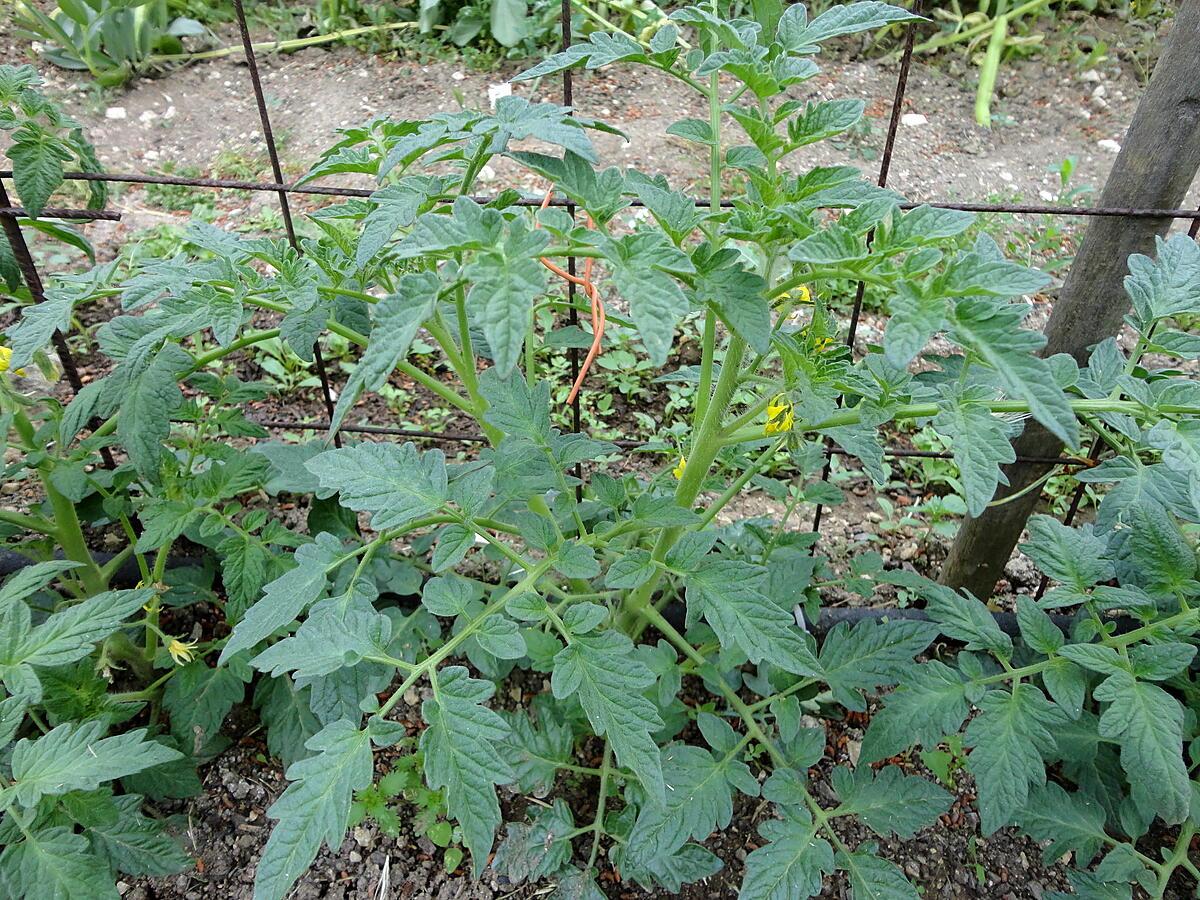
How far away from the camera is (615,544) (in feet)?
4.35

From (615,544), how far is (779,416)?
0.31 metres

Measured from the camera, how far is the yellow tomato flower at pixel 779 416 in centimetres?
118

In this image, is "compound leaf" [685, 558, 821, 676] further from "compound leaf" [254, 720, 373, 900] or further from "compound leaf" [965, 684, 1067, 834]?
"compound leaf" [254, 720, 373, 900]

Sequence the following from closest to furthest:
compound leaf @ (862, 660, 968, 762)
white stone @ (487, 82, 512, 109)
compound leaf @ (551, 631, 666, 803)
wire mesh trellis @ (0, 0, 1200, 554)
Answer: compound leaf @ (551, 631, 666, 803)
compound leaf @ (862, 660, 968, 762)
wire mesh trellis @ (0, 0, 1200, 554)
white stone @ (487, 82, 512, 109)

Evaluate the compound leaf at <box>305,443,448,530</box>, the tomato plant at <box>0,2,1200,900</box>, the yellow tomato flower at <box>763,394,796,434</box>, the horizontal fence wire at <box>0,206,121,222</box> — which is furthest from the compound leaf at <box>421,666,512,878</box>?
the horizontal fence wire at <box>0,206,121,222</box>

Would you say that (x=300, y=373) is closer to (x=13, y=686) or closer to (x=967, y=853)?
(x=13, y=686)

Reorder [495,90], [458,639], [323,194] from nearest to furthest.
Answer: [458,639]
[323,194]
[495,90]

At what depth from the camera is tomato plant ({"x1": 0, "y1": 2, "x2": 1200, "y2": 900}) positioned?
989 millimetres

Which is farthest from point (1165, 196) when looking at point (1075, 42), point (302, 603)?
point (1075, 42)

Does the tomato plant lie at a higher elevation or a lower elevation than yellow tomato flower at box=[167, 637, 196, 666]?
higher

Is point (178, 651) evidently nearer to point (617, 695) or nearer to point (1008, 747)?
point (617, 695)

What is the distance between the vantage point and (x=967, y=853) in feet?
5.17

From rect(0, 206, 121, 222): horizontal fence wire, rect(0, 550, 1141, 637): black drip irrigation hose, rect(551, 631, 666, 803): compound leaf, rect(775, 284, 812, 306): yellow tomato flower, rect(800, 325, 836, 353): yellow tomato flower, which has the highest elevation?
rect(775, 284, 812, 306): yellow tomato flower

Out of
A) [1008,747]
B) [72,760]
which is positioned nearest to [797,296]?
→ [1008,747]
